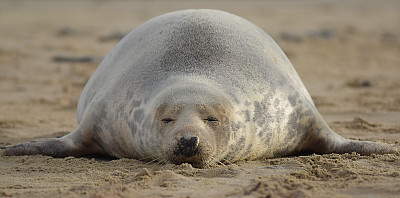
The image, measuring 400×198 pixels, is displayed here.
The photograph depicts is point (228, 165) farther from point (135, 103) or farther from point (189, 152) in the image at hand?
point (135, 103)

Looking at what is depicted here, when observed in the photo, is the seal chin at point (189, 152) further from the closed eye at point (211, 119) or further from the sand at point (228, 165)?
the closed eye at point (211, 119)

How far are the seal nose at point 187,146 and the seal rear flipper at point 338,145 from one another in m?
1.20

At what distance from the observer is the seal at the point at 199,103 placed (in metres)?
3.64

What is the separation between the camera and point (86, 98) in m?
4.95

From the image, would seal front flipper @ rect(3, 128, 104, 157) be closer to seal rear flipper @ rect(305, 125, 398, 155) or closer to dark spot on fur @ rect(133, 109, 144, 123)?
dark spot on fur @ rect(133, 109, 144, 123)

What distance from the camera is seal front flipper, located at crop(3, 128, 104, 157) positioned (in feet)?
14.4

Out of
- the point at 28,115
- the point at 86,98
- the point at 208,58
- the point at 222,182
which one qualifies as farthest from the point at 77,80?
the point at 222,182

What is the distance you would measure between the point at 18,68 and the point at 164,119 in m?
6.33

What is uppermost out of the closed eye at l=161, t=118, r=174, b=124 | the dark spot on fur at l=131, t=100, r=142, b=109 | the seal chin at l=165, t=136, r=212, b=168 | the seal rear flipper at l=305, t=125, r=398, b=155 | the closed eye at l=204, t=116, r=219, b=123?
the dark spot on fur at l=131, t=100, r=142, b=109

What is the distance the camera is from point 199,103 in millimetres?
3656

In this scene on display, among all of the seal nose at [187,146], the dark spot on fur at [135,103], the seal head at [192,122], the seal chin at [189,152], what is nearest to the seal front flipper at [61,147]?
the dark spot on fur at [135,103]

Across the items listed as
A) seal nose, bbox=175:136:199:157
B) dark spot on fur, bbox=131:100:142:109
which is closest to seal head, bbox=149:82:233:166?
seal nose, bbox=175:136:199:157

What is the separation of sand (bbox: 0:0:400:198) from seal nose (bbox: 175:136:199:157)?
105 mm

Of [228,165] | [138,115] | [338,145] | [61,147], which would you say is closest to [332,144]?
[338,145]
